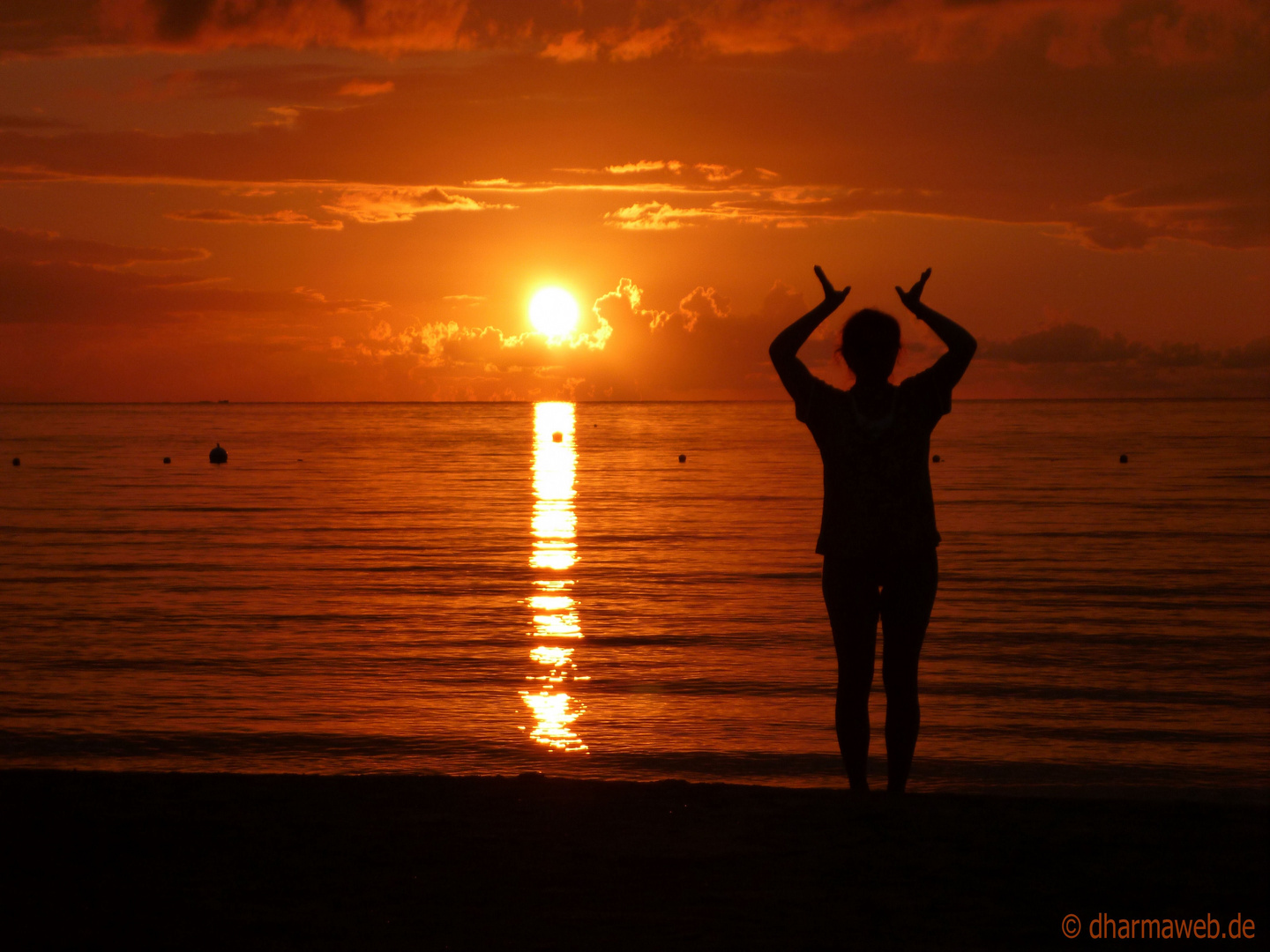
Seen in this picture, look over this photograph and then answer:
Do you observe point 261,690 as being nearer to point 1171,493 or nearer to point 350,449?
point 1171,493

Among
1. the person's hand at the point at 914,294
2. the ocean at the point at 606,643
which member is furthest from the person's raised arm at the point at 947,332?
the ocean at the point at 606,643

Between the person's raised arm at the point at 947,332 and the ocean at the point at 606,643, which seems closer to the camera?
the person's raised arm at the point at 947,332

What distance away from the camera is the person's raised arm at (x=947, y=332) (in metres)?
5.52

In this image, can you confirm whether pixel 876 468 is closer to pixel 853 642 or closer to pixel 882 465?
pixel 882 465

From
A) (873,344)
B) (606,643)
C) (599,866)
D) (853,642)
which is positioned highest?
(873,344)

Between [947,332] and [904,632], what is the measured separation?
143 centimetres

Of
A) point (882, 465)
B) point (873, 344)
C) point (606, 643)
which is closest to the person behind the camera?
point (882, 465)

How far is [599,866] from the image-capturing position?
206 inches

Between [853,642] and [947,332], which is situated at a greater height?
[947,332]

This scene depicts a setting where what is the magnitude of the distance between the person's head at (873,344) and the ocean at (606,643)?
17.3 ft

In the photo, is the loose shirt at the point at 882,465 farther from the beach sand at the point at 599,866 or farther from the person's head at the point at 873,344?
the beach sand at the point at 599,866

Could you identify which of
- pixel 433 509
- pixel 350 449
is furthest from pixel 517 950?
pixel 350 449

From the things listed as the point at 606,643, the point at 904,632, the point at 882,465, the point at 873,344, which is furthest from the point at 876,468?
the point at 606,643

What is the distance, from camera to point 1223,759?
10.4 m
